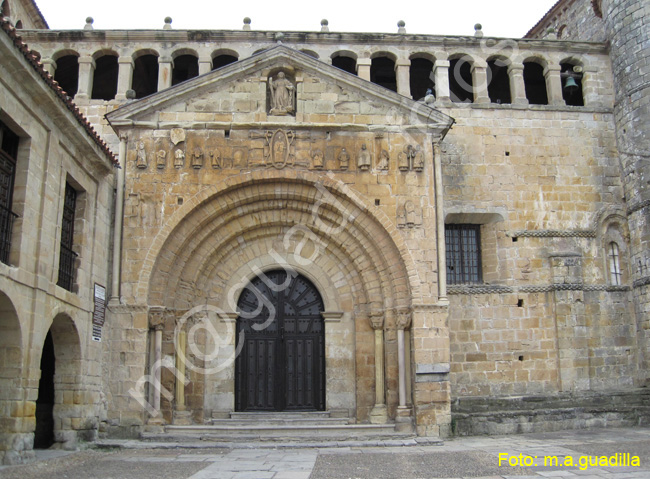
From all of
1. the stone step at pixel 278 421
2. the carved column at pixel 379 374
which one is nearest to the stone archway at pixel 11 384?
the stone step at pixel 278 421

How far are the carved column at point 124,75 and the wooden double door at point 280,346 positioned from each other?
6.10m

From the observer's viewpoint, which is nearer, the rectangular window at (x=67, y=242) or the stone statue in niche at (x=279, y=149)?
the rectangular window at (x=67, y=242)

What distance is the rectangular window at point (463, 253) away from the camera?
15898mm

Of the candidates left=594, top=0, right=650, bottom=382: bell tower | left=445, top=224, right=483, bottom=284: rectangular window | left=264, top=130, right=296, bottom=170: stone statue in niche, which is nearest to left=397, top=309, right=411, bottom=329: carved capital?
left=445, top=224, right=483, bottom=284: rectangular window

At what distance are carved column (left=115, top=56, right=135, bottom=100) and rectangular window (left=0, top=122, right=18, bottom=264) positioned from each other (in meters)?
6.26

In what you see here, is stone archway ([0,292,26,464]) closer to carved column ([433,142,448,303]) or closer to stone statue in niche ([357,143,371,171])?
stone statue in niche ([357,143,371,171])

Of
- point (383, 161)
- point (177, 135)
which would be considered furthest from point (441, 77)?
point (177, 135)

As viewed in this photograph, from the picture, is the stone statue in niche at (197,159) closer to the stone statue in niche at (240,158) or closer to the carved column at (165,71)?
the stone statue in niche at (240,158)

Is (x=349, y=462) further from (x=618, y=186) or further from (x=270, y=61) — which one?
(x=618, y=186)

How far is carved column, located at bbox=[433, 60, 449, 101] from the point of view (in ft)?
54.1

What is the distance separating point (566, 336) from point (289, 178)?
25.1ft

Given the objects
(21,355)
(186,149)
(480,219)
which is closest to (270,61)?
(186,149)

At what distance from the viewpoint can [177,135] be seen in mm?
13289

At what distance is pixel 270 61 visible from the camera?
13781mm
